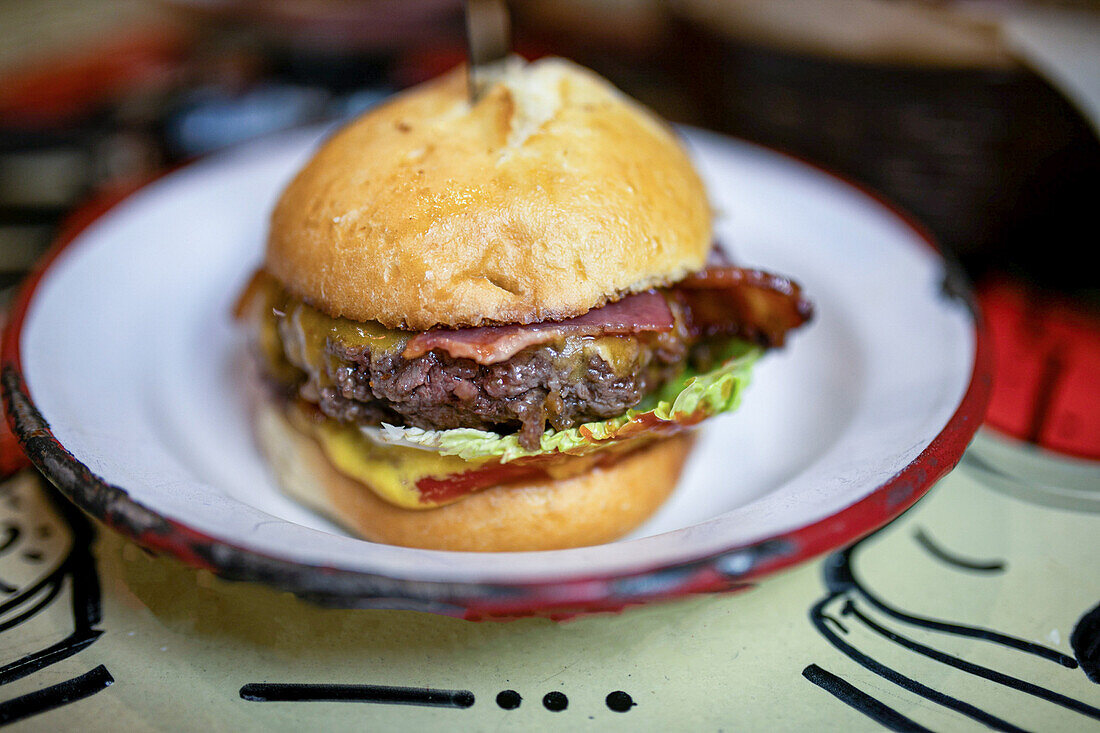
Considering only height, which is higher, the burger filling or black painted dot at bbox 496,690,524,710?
the burger filling

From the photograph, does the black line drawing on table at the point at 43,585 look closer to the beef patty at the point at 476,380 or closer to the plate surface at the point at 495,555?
the plate surface at the point at 495,555

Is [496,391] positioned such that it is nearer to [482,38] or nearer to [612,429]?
[612,429]

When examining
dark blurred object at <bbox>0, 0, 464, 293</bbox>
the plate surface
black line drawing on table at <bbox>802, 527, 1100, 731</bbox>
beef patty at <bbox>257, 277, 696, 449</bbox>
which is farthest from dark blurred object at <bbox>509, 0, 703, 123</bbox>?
black line drawing on table at <bbox>802, 527, 1100, 731</bbox>

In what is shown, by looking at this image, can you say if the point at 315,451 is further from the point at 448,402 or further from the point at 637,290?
the point at 637,290

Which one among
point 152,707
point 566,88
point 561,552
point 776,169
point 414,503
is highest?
point 566,88

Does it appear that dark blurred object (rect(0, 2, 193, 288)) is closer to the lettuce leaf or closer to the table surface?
the table surface

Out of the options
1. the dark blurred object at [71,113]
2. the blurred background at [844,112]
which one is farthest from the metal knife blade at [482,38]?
the dark blurred object at [71,113]

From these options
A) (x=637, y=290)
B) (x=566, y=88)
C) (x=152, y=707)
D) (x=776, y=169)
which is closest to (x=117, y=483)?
(x=152, y=707)

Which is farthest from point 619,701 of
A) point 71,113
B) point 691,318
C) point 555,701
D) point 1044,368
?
point 71,113
